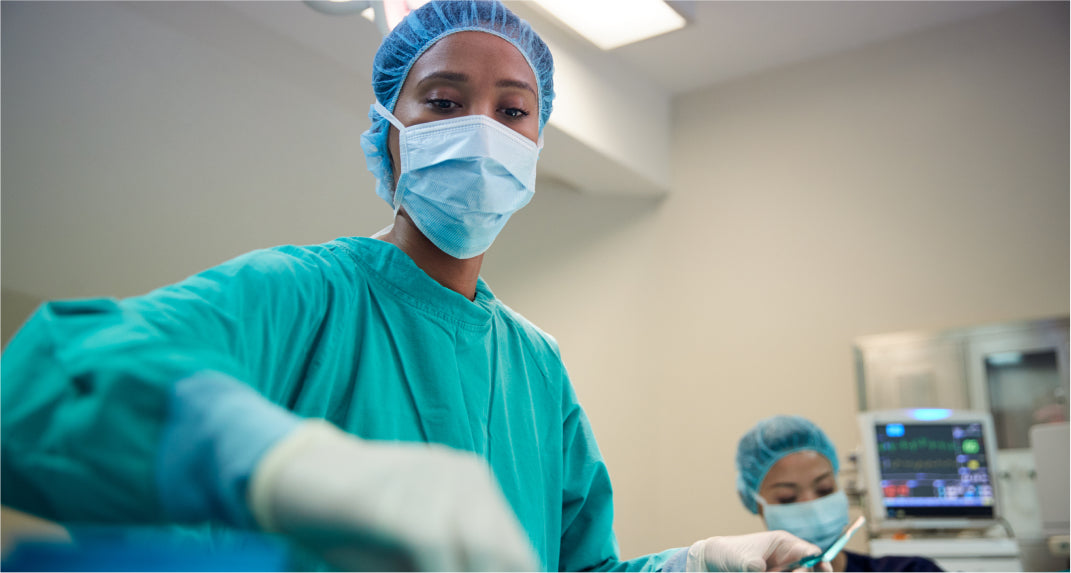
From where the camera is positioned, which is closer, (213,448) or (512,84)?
(213,448)

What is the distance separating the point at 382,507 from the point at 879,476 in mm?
2771

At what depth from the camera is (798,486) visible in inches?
104

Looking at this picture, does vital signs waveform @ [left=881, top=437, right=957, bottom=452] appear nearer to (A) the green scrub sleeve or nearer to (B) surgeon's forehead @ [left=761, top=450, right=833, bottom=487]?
(B) surgeon's forehead @ [left=761, top=450, right=833, bottom=487]

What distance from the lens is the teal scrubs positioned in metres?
0.49

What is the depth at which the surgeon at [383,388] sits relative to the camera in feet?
1.38

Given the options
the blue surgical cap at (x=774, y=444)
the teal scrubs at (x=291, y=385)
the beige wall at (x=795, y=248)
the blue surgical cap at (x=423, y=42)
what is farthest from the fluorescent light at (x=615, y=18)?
the teal scrubs at (x=291, y=385)

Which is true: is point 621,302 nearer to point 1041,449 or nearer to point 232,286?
point 1041,449

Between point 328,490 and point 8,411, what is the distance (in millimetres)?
254

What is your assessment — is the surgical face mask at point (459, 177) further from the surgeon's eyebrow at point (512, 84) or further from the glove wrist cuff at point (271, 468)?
the glove wrist cuff at point (271, 468)

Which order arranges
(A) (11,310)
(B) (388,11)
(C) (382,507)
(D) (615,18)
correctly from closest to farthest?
(C) (382,507) < (B) (388,11) < (A) (11,310) < (D) (615,18)

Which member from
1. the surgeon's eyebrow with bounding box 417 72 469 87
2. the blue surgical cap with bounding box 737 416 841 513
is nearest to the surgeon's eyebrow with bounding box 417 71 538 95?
the surgeon's eyebrow with bounding box 417 72 469 87

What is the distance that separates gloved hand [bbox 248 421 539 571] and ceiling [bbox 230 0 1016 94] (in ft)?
9.29

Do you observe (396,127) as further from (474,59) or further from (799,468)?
(799,468)

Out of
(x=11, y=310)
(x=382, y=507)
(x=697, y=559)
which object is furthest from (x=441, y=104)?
(x=11, y=310)
